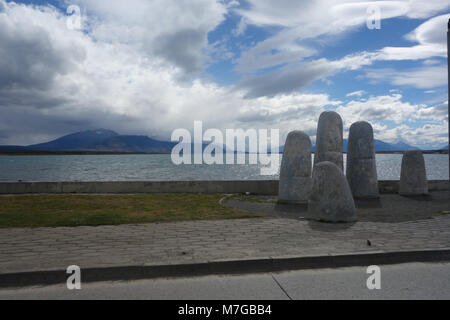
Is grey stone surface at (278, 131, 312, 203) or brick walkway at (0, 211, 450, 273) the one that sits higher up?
grey stone surface at (278, 131, 312, 203)

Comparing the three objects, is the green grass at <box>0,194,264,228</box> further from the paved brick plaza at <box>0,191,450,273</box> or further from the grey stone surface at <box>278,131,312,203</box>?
the grey stone surface at <box>278,131,312,203</box>

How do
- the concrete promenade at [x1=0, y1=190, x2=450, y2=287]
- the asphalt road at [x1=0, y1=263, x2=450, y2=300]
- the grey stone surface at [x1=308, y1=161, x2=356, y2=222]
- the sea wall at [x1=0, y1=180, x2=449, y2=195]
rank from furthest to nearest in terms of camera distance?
the sea wall at [x1=0, y1=180, x2=449, y2=195], the grey stone surface at [x1=308, y1=161, x2=356, y2=222], the concrete promenade at [x1=0, y1=190, x2=450, y2=287], the asphalt road at [x1=0, y1=263, x2=450, y2=300]

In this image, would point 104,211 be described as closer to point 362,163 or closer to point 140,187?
point 140,187

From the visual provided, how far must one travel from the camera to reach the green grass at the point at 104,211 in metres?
8.03

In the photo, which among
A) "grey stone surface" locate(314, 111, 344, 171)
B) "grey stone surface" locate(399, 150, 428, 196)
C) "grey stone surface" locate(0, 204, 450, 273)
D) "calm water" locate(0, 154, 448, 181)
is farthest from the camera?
"calm water" locate(0, 154, 448, 181)

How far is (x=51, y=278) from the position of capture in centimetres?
448

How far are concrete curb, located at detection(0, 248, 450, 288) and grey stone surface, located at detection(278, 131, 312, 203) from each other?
6.92 metres

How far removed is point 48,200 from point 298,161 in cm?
941

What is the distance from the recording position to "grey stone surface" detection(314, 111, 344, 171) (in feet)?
45.4

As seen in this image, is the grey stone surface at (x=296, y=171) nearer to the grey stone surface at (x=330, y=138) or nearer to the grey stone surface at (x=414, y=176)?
the grey stone surface at (x=330, y=138)

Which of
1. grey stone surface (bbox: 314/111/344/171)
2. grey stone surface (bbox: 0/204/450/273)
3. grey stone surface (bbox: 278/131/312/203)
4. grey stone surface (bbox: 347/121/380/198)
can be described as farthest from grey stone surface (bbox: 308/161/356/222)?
grey stone surface (bbox: 347/121/380/198)

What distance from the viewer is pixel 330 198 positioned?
845cm

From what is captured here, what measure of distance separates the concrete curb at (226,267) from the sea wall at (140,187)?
10.1 metres
